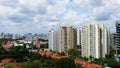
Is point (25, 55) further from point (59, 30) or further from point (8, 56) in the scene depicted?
point (59, 30)

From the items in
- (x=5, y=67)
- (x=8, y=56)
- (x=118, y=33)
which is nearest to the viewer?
(x=5, y=67)

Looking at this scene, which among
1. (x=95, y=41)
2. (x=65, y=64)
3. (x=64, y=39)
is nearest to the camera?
(x=65, y=64)

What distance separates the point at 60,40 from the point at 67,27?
2.10 metres

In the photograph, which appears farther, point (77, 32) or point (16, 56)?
point (77, 32)

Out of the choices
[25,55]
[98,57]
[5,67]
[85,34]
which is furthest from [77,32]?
[5,67]

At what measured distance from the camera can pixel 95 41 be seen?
3184cm

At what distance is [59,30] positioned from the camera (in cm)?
4231

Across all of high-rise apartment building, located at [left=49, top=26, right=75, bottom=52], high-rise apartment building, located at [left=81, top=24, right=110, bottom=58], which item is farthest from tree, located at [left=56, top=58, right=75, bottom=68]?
high-rise apartment building, located at [left=49, top=26, right=75, bottom=52]

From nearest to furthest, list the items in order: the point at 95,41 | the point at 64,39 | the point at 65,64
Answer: the point at 65,64, the point at 95,41, the point at 64,39

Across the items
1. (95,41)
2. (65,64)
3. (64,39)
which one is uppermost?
(64,39)

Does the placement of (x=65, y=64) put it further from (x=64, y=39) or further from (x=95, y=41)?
(x=64, y=39)

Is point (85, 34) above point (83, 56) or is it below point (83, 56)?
above

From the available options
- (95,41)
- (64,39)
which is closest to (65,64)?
(95,41)

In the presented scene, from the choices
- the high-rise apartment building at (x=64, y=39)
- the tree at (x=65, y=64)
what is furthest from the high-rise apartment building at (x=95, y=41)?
the tree at (x=65, y=64)
